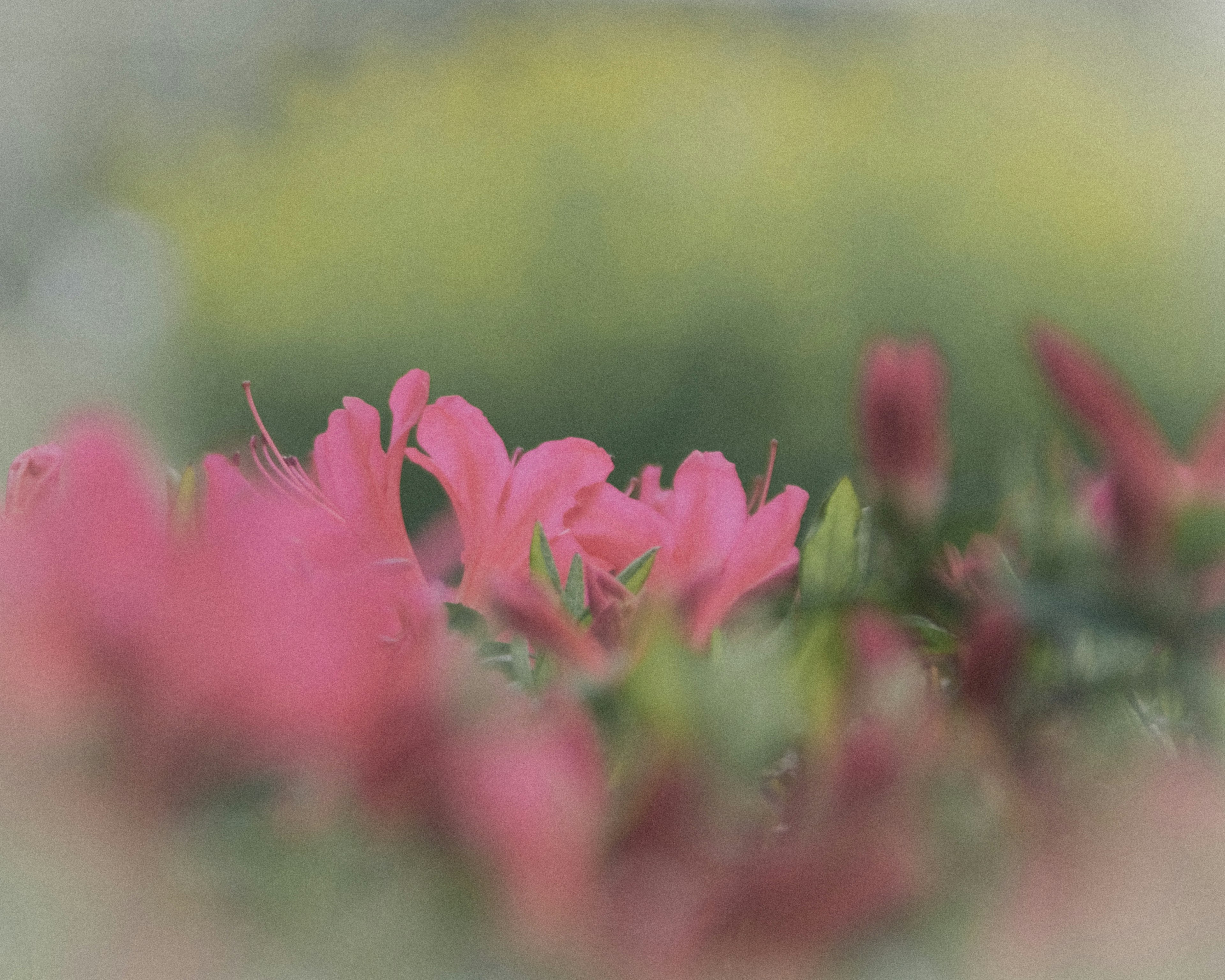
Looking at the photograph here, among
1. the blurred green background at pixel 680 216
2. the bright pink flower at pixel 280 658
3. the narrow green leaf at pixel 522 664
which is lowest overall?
the blurred green background at pixel 680 216

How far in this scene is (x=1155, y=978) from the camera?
5.8 inches

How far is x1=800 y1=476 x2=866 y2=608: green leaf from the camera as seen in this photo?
0.80 feet

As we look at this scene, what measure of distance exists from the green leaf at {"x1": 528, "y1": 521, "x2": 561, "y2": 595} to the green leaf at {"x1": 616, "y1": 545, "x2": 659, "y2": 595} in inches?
0.5

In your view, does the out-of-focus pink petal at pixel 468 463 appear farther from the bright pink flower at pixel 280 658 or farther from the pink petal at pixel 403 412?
the bright pink flower at pixel 280 658

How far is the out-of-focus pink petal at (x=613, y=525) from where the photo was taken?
27 cm

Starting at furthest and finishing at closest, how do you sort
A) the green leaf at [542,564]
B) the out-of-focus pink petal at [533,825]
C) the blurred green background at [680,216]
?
the blurred green background at [680,216] → the green leaf at [542,564] → the out-of-focus pink petal at [533,825]

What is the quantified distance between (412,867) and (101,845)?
0.03 m

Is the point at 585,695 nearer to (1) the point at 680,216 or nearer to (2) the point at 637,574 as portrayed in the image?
(2) the point at 637,574

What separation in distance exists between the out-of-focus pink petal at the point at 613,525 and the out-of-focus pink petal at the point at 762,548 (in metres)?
0.02

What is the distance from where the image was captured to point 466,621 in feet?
0.76

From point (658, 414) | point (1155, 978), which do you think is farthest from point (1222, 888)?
point (658, 414)

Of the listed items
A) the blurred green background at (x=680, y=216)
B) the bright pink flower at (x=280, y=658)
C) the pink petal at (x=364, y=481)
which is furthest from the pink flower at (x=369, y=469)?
the blurred green background at (x=680, y=216)

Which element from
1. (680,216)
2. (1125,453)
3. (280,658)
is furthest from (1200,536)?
(680,216)

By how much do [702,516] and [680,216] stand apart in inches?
105
